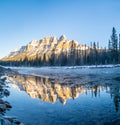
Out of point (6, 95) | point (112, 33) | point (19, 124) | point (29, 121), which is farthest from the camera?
point (112, 33)

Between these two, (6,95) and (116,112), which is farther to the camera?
(6,95)

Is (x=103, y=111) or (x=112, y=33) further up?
(x=112, y=33)

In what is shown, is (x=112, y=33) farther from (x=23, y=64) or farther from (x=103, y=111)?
(x=23, y=64)

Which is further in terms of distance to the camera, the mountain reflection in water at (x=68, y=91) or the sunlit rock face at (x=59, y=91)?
the sunlit rock face at (x=59, y=91)

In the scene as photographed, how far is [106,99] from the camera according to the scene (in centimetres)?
1533

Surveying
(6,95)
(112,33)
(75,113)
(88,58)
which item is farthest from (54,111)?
(88,58)

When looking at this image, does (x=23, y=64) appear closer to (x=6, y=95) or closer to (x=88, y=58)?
(x=88, y=58)

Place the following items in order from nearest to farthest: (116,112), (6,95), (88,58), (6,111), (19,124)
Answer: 1. (19,124)
2. (116,112)
3. (6,111)
4. (6,95)
5. (88,58)

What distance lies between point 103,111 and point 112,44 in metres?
86.5

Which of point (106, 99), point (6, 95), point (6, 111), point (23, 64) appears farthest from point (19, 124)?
point (23, 64)

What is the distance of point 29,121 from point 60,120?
4.50 ft

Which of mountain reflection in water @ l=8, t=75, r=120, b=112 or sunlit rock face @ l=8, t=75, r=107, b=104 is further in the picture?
sunlit rock face @ l=8, t=75, r=107, b=104

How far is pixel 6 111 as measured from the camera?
12.2 meters

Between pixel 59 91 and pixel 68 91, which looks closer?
pixel 68 91
